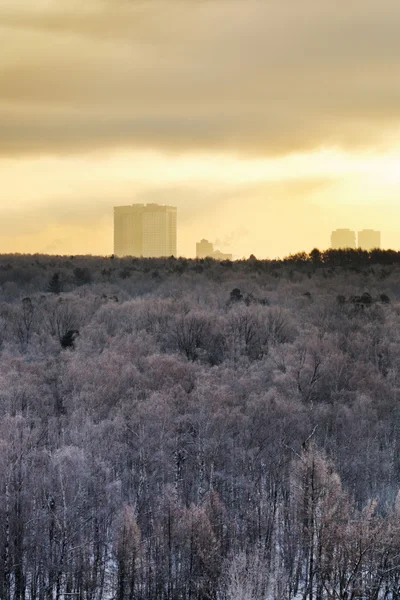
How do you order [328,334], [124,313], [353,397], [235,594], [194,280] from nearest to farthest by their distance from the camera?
1. [235,594]
2. [353,397]
3. [328,334]
4. [124,313]
5. [194,280]

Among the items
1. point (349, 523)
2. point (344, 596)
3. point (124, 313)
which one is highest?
point (124, 313)

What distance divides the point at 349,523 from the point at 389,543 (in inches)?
59.3

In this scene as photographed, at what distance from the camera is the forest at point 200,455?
3197cm

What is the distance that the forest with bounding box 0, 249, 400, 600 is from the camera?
1259 inches

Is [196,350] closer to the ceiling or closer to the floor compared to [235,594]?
closer to the ceiling

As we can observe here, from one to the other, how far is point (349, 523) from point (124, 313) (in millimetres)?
53868

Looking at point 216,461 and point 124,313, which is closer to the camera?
point 216,461

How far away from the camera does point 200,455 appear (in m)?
42.1

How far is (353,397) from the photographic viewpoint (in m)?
54.1

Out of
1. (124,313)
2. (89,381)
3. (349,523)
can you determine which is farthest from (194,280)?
(349,523)

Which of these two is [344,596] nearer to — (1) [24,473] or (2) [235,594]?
(2) [235,594]

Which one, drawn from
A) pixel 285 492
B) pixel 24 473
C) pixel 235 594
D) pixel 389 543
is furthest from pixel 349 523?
pixel 24 473

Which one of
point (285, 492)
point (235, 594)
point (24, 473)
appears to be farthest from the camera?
point (285, 492)

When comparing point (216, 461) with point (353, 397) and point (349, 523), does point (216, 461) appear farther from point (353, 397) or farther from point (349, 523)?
point (353, 397)
